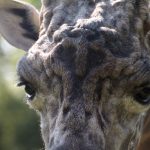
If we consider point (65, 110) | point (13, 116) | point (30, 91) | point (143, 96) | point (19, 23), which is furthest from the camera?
point (13, 116)

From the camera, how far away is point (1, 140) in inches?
1378

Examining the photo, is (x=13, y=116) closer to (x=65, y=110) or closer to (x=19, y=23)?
(x=19, y=23)

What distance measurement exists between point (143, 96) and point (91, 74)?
28.2 inches

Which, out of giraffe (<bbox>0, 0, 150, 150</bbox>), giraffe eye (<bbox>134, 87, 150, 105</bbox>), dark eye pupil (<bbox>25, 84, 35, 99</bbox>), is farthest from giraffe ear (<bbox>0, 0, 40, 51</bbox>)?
giraffe eye (<bbox>134, 87, 150, 105</bbox>)

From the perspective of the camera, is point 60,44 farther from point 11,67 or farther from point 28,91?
point 11,67

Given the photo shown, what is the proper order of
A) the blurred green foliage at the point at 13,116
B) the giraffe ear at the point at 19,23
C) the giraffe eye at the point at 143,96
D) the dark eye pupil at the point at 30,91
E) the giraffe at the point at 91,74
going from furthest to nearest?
the blurred green foliage at the point at 13,116 → the giraffe ear at the point at 19,23 → the dark eye pupil at the point at 30,91 → the giraffe eye at the point at 143,96 → the giraffe at the point at 91,74

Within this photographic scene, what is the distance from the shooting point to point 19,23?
10.7 meters

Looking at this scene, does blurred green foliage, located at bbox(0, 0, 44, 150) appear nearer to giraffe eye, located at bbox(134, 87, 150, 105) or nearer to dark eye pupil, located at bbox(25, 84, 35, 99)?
dark eye pupil, located at bbox(25, 84, 35, 99)

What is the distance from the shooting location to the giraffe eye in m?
8.62

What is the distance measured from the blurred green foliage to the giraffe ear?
71.8ft

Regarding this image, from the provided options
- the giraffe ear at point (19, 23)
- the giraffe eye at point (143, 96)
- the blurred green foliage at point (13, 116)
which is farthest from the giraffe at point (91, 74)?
the blurred green foliage at point (13, 116)

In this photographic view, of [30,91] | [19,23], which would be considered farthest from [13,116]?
[30,91]

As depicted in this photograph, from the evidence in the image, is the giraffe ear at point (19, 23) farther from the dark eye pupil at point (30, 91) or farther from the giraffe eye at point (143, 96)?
the giraffe eye at point (143, 96)

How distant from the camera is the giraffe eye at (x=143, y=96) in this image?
8617 millimetres
